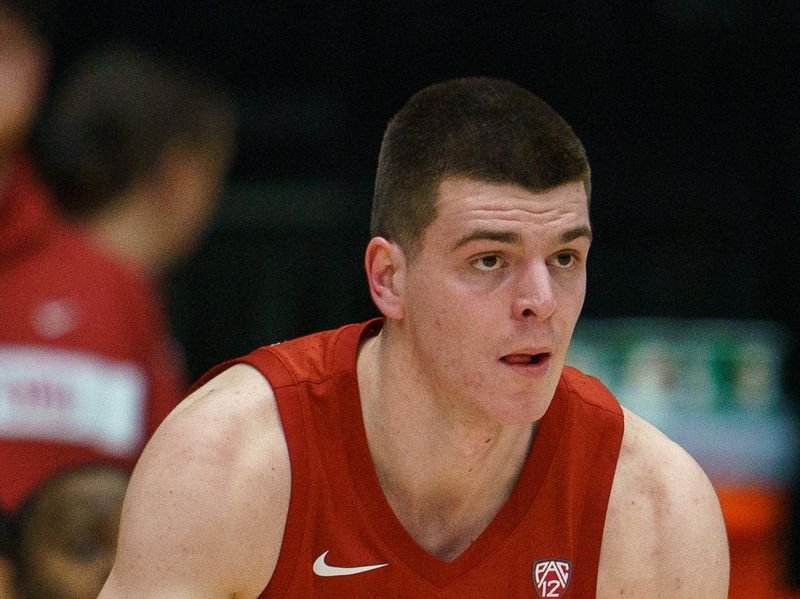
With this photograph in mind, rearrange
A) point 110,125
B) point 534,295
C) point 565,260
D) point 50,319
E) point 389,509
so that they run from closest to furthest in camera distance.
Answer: point 534,295, point 565,260, point 389,509, point 50,319, point 110,125

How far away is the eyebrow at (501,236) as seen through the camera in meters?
2.40

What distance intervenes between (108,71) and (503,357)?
2118mm

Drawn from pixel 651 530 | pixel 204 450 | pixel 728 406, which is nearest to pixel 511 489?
pixel 651 530

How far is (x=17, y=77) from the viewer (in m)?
3.94

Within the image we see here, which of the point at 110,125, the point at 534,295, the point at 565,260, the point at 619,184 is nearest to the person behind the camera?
the point at 534,295

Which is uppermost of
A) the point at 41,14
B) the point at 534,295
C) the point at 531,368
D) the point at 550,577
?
the point at 41,14

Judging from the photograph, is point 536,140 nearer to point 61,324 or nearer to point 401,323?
point 401,323

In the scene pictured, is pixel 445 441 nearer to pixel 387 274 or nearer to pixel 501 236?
pixel 387 274

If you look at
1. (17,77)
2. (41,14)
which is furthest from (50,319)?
(41,14)

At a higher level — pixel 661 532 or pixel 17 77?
pixel 17 77

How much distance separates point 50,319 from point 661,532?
2002 mm

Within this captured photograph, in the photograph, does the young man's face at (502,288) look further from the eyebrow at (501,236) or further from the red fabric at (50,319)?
the red fabric at (50,319)

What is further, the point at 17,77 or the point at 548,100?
the point at 548,100

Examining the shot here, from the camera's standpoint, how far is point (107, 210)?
398cm
